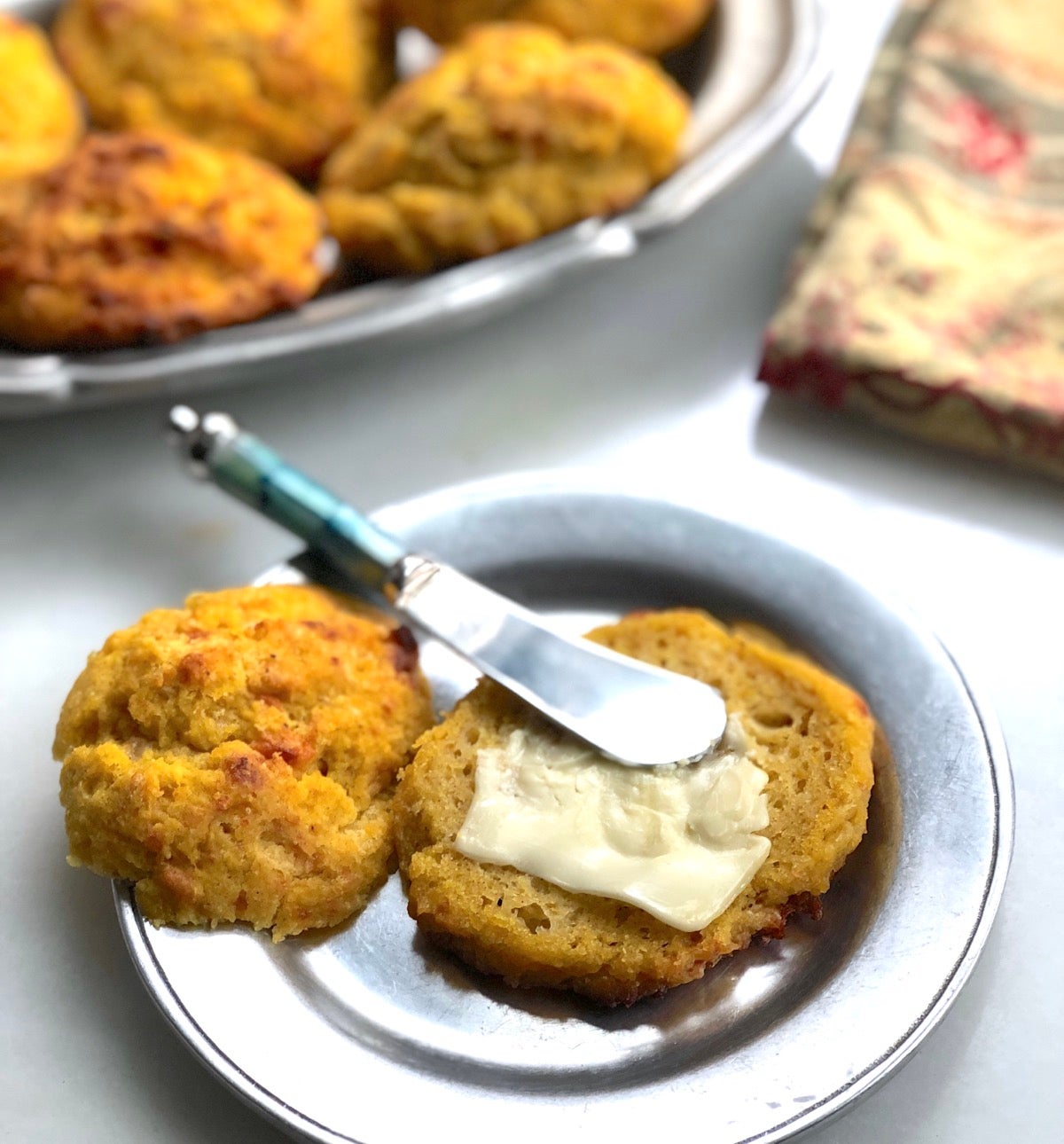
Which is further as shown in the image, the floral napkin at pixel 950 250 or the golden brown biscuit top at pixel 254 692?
the floral napkin at pixel 950 250

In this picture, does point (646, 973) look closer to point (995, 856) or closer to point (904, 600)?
point (995, 856)

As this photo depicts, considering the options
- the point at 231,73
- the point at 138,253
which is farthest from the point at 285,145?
the point at 138,253

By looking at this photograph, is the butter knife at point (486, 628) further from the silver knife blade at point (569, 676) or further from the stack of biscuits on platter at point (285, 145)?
the stack of biscuits on platter at point (285, 145)

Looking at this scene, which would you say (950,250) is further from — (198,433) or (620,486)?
(198,433)

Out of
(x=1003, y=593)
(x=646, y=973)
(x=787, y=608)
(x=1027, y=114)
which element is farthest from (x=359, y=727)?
(x=1027, y=114)

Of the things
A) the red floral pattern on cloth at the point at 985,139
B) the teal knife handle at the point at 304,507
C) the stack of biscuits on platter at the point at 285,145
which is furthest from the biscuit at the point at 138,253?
the red floral pattern on cloth at the point at 985,139

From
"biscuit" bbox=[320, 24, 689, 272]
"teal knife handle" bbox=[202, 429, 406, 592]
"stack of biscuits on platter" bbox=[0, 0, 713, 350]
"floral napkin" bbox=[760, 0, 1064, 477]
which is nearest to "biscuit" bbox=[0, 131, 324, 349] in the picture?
"stack of biscuits on platter" bbox=[0, 0, 713, 350]

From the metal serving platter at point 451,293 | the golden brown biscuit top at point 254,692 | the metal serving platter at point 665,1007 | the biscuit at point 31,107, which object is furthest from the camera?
the biscuit at point 31,107
